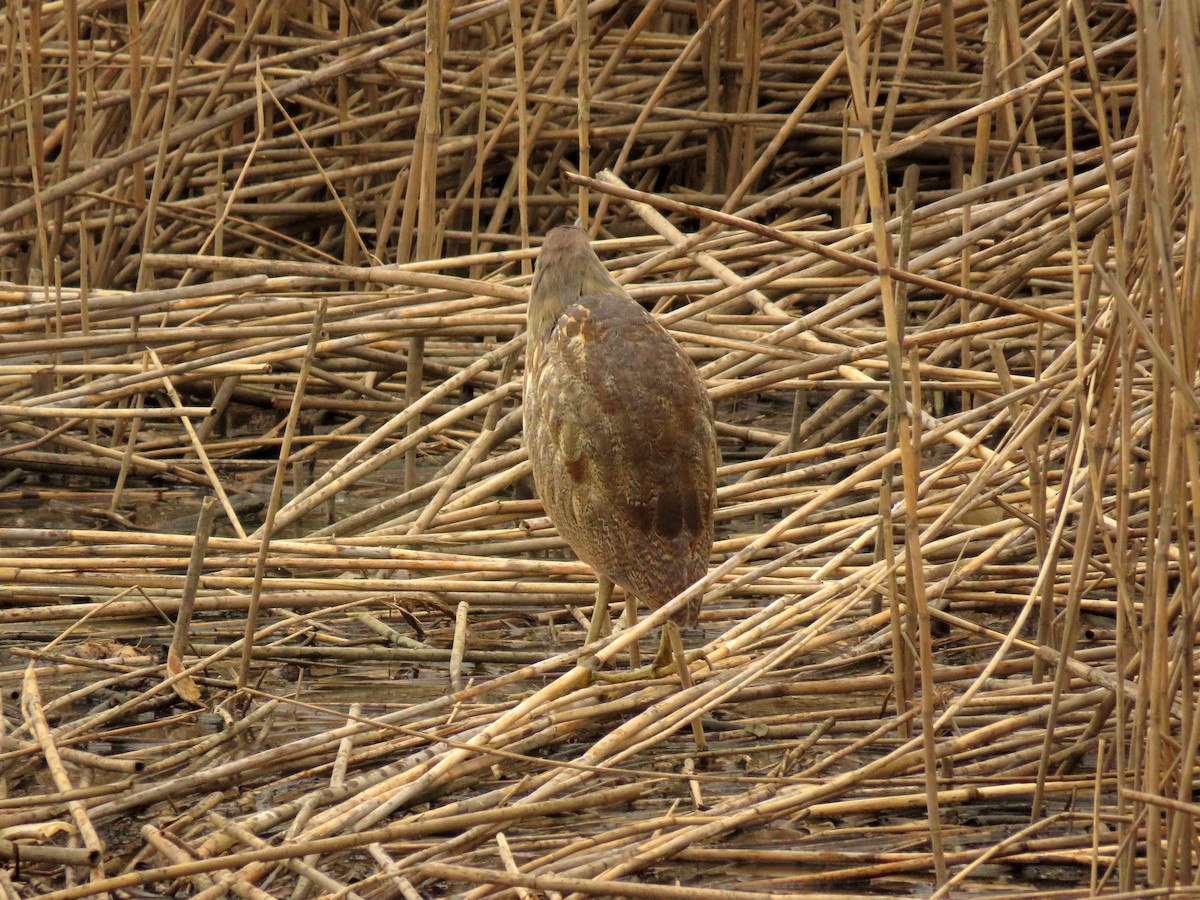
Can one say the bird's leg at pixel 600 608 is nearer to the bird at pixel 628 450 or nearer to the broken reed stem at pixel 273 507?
the bird at pixel 628 450

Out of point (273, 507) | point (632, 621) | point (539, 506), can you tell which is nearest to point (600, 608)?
point (632, 621)

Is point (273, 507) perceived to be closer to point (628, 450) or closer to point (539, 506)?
point (628, 450)

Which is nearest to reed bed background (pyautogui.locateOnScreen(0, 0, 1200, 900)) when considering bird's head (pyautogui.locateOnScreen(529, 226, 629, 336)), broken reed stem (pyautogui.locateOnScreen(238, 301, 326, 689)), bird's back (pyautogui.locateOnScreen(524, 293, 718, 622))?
broken reed stem (pyautogui.locateOnScreen(238, 301, 326, 689))

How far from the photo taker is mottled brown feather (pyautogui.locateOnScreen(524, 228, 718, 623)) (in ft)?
10.2

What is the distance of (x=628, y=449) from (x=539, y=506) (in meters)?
1.11

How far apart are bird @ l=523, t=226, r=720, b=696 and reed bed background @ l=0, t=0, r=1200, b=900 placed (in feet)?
0.64

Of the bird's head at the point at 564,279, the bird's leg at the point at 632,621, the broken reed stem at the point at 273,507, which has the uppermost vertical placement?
the bird's head at the point at 564,279

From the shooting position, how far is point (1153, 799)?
200cm

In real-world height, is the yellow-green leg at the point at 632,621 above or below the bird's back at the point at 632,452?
below

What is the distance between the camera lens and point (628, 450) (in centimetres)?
312

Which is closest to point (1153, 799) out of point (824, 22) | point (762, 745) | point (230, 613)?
point (762, 745)

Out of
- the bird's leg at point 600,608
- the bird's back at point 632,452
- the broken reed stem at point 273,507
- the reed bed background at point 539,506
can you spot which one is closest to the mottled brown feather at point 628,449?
the bird's back at point 632,452

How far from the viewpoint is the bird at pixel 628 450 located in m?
3.12

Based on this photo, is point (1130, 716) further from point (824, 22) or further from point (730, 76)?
point (824, 22)
